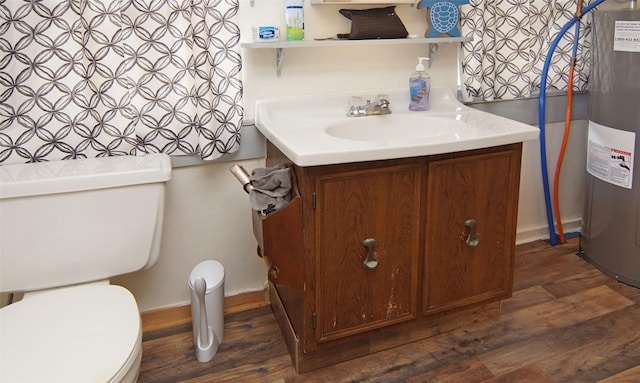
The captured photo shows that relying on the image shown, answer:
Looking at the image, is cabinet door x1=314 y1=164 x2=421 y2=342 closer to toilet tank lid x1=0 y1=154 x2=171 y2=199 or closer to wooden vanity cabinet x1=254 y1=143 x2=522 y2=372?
wooden vanity cabinet x1=254 y1=143 x2=522 y2=372

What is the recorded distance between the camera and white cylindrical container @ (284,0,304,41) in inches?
68.0

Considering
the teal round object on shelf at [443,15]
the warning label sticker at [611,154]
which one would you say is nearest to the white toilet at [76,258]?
the teal round object on shelf at [443,15]

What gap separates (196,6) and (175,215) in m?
0.73

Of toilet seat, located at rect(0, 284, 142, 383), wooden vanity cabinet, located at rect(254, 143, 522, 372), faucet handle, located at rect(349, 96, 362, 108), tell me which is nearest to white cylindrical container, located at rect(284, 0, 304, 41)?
faucet handle, located at rect(349, 96, 362, 108)

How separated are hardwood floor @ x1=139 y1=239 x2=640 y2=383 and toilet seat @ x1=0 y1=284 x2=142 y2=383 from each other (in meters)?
0.43

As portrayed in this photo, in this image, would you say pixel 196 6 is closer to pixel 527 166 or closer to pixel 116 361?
pixel 116 361

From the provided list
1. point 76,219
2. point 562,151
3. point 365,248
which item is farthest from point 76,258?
point 562,151

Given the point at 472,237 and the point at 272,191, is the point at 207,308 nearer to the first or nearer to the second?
the point at 272,191

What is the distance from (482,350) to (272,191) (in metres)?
0.93

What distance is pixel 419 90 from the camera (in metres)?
1.95

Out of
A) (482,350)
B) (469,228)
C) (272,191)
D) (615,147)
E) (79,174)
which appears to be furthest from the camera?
(615,147)

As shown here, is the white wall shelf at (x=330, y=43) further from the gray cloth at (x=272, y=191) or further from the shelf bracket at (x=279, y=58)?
the gray cloth at (x=272, y=191)

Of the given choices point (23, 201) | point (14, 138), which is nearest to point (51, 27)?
point (14, 138)

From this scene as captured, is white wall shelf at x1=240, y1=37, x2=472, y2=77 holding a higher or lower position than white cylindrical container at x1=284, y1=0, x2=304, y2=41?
lower
